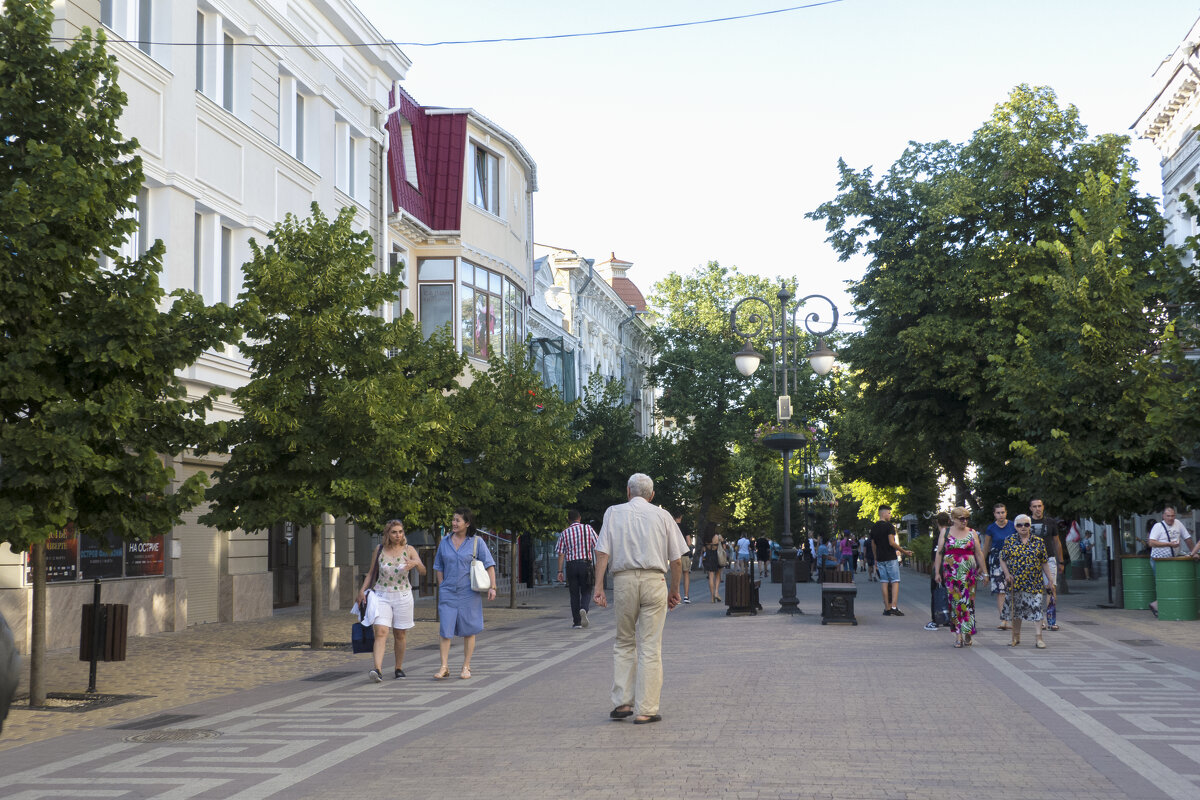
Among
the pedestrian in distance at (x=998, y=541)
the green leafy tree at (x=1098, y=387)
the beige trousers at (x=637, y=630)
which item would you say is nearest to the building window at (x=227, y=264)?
the pedestrian in distance at (x=998, y=541)

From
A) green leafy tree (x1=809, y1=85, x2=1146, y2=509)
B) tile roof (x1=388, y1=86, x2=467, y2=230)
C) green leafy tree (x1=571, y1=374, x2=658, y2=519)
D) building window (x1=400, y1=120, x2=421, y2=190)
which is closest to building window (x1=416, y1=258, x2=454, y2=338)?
tile roof (x1=388, y1=86, x2=467, y2=230)

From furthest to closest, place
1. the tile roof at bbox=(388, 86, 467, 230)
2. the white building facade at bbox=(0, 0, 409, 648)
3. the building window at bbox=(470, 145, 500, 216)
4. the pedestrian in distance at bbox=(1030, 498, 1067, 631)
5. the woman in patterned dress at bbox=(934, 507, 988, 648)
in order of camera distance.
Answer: the building window at bbox=(470, 145, 500, 216) → the tile roof at bbox=(388, 86, 467, 230) → the white building facade at bbox=(0, 0, 409, 648) → the pedestrian in distance at bbox=(1030, 498, 1067, 631) → the woman in patterned dress at bbox=(934, 507, 988, 648)

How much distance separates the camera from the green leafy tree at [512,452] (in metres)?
25.4

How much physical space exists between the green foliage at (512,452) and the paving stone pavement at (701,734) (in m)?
9.43

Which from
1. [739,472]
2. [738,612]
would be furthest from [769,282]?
[738,612]

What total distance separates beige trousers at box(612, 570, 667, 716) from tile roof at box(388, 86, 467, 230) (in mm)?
24840

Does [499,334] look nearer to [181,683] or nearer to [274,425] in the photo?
[274,425]

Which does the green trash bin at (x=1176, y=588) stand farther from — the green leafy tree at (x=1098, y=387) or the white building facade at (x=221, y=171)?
the white building facade at (x=221, y=171)

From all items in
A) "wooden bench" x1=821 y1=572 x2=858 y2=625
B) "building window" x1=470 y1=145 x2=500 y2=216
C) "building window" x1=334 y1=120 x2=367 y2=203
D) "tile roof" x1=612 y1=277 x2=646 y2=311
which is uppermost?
"tile roof" x1=612 y1=277 x2=646 y2=311

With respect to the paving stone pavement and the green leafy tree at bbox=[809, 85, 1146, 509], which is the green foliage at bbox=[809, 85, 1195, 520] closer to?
the green leafy tree at bbox=[809, 85, 1146, 509]

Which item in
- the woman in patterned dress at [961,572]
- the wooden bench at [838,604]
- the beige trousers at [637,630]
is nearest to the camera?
the beige trousers at [637,630]

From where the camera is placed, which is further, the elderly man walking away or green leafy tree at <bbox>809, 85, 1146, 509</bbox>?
green leafy tree at <bbox>809, 85, 1146, 509</bbox>

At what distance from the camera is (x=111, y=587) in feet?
64.7

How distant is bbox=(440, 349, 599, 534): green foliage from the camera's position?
25406 millimetres
